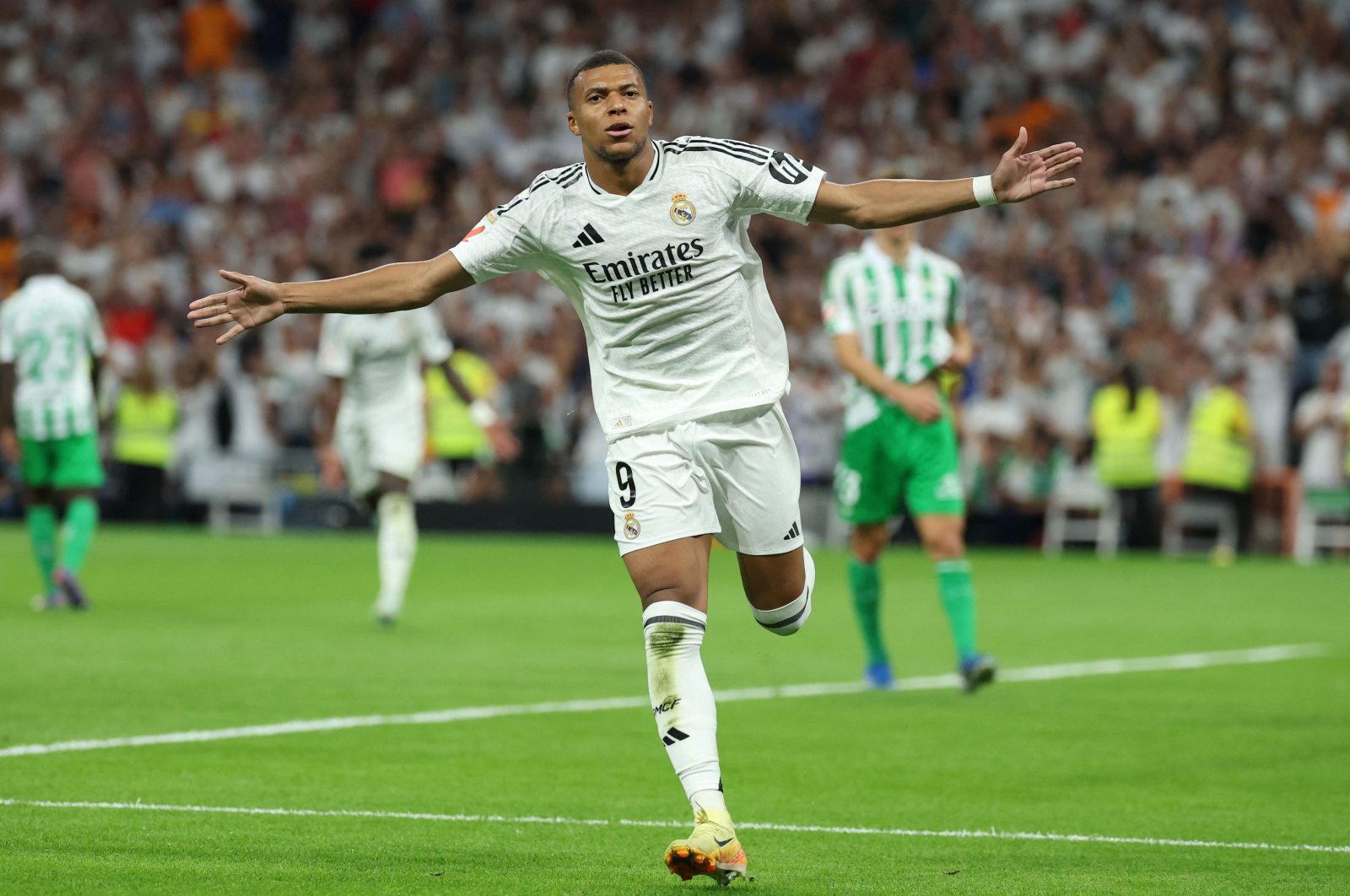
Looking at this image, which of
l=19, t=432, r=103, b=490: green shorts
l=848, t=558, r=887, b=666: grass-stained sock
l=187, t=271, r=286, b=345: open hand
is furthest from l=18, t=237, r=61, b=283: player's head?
l=187, t=271, r=286, b=345: open hand

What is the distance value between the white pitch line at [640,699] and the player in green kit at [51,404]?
6.12 m

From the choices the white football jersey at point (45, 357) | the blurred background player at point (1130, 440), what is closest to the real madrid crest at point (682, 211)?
the white football jersey at point (45, 357)

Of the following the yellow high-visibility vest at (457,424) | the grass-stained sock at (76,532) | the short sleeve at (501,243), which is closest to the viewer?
the short sleeve at (501,243)

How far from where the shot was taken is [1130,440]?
2308 cm

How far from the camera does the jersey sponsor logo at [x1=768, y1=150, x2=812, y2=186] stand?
6.53 metres

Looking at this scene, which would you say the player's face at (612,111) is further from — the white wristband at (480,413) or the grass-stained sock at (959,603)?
the white wristband at (480,413)

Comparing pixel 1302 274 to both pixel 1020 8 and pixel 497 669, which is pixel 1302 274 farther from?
pixel 497 669

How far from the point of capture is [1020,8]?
27719 mm

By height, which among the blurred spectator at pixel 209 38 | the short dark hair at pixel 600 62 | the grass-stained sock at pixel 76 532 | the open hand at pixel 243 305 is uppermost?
the blurred spectator at pixel 209 38

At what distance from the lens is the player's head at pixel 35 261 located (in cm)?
1525

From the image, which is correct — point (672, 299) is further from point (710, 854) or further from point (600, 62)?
point (710, 854)

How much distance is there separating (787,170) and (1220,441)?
57.1 feet

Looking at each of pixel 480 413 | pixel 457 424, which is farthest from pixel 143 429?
pixel 480 413

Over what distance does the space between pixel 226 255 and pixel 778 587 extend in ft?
80.0
